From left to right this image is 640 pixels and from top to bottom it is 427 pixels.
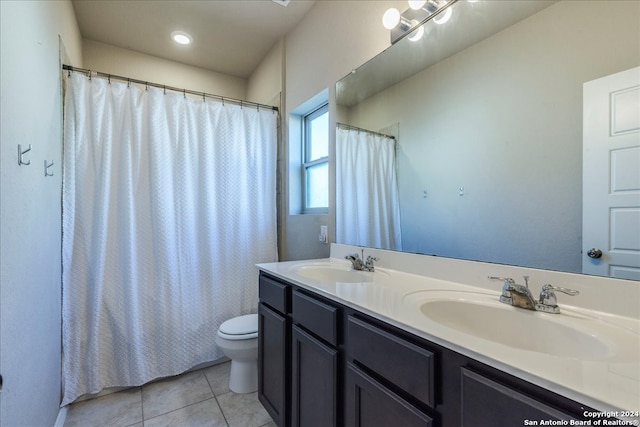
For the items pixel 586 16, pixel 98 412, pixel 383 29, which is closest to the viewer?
pixel 586 16

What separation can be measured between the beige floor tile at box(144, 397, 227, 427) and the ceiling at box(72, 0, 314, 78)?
2713 mm

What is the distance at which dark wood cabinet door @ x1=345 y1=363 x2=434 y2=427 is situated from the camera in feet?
2.37

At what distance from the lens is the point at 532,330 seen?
81cm

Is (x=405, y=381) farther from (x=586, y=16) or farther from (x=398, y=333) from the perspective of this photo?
(x=586, y=16)

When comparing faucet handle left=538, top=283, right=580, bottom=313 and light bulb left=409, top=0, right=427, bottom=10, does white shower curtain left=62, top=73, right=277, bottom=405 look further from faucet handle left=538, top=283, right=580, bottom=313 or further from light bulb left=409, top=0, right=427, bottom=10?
faucet handle left=538, top=283, right=580, bottom=313

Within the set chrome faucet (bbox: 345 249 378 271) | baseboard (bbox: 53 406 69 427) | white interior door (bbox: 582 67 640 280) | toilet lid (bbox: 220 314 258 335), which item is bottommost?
baseboard (bbox: 53 406 69 427)

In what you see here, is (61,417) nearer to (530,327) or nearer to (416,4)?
(530,327)

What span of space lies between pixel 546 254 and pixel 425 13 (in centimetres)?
115

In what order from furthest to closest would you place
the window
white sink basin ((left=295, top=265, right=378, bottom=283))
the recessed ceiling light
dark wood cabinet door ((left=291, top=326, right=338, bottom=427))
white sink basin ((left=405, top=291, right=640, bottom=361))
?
the recessed ceiling light
the window
white sink basin ((left=295, top=265, right=378, bottom=283))
dark wood cabinet door ((left=291, top=326, right=338, bottom=427))
white sink basin ((left=405, top=291, right=640, bottom=361))

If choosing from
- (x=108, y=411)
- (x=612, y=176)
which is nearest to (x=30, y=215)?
(x=108, y=411)

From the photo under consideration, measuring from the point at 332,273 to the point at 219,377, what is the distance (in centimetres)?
125

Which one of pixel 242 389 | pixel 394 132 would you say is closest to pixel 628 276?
pixel 394 132

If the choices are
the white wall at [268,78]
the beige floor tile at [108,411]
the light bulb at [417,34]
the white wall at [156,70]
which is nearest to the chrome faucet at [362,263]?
the light bulb at [417,34]

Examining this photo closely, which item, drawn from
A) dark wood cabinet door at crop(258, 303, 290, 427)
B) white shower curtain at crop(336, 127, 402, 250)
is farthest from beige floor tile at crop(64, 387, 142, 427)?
white shower curtain at crop(336, 127, 402, 250)
